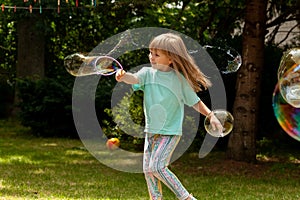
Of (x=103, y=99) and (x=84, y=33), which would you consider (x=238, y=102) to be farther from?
(x=84, y=33)

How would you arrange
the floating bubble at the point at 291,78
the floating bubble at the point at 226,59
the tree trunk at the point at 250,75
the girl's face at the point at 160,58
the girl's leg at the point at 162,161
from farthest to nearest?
the tree trunk at the point at 250,75 < the floating bubble at the point at 226,59 < the floating bubble at the point at 291,78 < the girl's face at the point at 160,58 < the girl's leg at the point at 162,161

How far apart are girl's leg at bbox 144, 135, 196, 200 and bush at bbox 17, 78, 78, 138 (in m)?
9.49

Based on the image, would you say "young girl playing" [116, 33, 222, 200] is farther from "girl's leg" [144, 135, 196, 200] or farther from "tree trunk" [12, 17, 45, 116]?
"tree trunk" [12, 17, 45, 116]

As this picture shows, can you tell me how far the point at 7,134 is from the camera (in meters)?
15.1

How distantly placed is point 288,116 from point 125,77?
7.05ft

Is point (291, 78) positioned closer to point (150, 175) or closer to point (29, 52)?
point (150, 175)

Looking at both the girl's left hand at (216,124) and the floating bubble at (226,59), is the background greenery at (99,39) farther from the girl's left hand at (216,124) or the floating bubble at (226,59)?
the girl's left hand at (216,124)

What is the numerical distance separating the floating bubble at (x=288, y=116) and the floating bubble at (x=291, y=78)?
29cm

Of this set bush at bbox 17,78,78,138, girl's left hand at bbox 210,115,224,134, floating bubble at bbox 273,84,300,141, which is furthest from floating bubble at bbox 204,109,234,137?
bush at bbox 17,78,78,138

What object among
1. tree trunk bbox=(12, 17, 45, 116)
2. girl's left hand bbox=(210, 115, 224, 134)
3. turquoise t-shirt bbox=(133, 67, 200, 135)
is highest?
turquoise t-shirt bbox=(133, 67, 200, 135)

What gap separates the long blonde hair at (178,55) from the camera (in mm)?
4816

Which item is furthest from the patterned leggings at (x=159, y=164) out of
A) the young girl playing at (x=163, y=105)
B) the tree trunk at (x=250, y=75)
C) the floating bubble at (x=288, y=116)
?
the tree trunk at (x=250, y=75)

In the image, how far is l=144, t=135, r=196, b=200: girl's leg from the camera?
474cm

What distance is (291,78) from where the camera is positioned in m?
5.70
